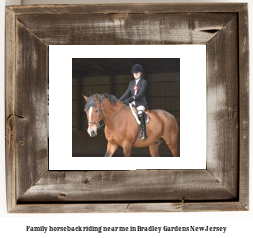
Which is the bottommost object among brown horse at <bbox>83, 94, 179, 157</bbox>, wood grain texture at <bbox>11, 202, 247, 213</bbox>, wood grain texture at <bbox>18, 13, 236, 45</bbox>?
wood grain texture at <bbox>11, 202, 247, 213</bbox>

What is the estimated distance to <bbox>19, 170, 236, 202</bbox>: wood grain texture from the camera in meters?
1.00

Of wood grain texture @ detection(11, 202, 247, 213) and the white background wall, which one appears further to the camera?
the white background wall

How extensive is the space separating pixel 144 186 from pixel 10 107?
0.60 metres

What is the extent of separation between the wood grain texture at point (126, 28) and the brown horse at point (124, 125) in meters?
0.23

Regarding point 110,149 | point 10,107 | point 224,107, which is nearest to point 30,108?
point 10,107

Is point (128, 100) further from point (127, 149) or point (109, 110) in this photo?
point (127, 149)

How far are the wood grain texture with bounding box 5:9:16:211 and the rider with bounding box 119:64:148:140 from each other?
429mm

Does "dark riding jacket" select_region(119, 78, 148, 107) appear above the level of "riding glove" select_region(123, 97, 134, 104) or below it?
above

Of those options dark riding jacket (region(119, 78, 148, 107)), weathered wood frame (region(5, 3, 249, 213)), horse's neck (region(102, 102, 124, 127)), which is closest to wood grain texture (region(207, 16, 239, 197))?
weathered wood frame (region(5, 3, 249, 213))

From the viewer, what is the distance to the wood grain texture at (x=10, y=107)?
99cm

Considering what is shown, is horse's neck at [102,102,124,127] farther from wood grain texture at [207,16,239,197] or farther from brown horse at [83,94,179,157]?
wood grain texture at [207,16,239,197]

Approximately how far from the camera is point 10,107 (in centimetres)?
99
